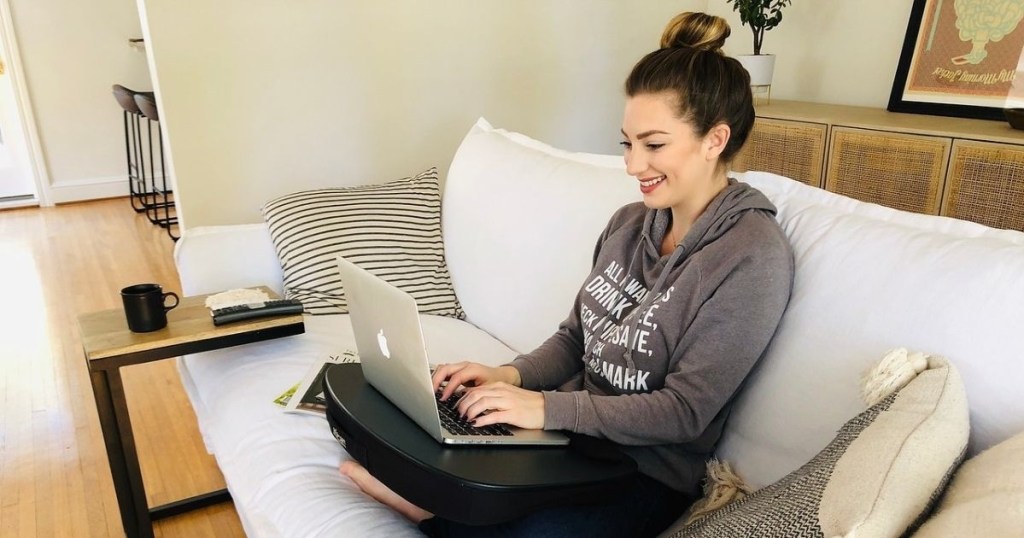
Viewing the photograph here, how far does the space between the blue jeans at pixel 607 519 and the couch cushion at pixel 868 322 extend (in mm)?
128

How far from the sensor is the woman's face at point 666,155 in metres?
1.12

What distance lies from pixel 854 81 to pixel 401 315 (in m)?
2.58

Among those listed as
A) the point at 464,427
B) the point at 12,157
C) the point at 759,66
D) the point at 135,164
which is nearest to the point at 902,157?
the point at 759,66

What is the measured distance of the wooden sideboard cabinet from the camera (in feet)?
6.71

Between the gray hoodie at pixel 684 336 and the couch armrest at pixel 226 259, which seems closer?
the gray hoodie at pixel 684 336

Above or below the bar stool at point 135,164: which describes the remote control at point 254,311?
above

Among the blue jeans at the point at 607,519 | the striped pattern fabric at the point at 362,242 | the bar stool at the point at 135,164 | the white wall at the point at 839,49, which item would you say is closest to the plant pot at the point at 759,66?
the white wall at the point at 839,49

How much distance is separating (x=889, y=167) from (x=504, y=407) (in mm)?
1840

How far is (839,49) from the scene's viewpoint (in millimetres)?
2922

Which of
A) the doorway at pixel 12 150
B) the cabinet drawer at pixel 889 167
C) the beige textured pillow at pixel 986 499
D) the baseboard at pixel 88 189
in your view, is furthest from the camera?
the baseboard at pixel 88 189

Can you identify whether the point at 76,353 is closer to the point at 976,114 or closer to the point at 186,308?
the point at 186,308

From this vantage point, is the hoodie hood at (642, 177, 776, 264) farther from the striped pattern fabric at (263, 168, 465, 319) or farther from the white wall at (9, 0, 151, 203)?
the white wall at (9, 0, 151, 203)

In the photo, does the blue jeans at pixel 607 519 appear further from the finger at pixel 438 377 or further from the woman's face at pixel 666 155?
the woman's face at pixel 666 155

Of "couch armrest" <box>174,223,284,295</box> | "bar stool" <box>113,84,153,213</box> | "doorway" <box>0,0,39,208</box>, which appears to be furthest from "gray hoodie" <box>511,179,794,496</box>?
"doorway" <box>0,0,39,208</box>
